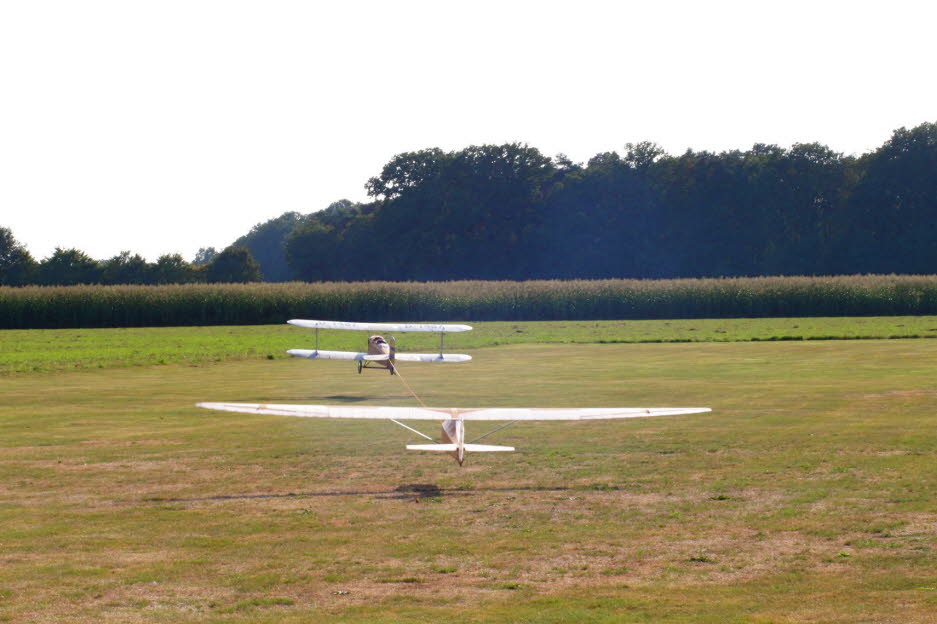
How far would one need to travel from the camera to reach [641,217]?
120 m

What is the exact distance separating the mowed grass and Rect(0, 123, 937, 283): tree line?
56037 mm

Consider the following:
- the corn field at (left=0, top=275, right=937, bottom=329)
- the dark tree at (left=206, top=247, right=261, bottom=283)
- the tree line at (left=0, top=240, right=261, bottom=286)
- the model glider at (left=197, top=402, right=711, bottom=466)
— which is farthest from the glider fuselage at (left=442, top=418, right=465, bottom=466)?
the dark tree at (left=206, top=247, right=261, bottom=283)

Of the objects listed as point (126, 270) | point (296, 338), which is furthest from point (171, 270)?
point (296, 338)

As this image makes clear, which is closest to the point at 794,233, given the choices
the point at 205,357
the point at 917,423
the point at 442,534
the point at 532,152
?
the point at 532,152

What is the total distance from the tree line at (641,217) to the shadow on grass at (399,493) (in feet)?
331

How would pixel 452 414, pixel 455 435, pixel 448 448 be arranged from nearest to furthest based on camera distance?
pixel 448 448 → pixel 455 435 → pixel 452 414

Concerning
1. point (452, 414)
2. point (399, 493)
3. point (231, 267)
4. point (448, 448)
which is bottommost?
point (399, 493)

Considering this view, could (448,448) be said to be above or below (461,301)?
below

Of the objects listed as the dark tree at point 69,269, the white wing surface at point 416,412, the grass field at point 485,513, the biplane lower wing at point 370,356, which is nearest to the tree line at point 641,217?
the dark tree at point 69,269

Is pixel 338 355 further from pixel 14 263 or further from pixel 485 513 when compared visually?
pixel 14 263

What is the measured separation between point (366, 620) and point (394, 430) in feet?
37.0

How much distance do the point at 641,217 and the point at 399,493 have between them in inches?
4276

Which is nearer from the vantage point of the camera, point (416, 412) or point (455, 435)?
point (416, 412)

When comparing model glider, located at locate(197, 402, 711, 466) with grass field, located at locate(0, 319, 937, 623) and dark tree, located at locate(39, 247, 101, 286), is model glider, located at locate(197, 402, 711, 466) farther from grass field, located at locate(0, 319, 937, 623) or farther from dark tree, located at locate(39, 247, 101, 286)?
dark tree, located at locate(39, 247, 101, 286)
